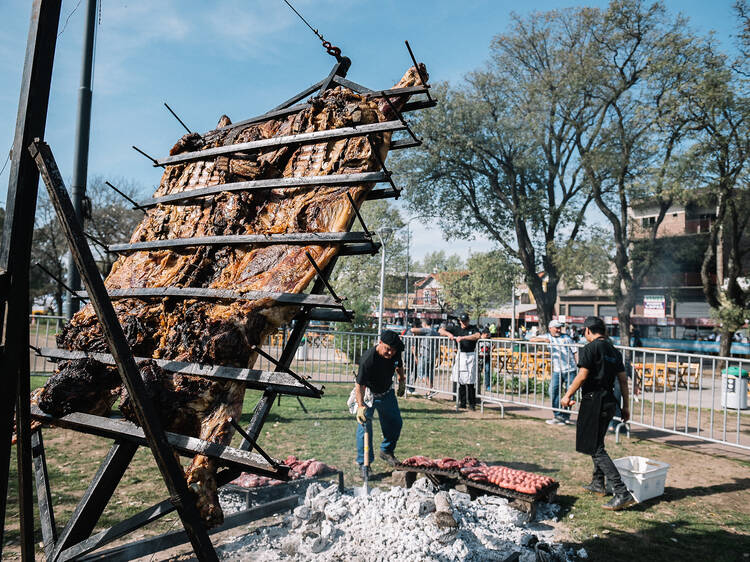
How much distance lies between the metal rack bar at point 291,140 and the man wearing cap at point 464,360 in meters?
8.88

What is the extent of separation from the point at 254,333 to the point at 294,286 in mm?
342

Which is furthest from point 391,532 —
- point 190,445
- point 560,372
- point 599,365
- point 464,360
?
point 464,360

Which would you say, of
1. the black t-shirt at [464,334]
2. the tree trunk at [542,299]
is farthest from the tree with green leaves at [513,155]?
the black t-shirt at [464,334]

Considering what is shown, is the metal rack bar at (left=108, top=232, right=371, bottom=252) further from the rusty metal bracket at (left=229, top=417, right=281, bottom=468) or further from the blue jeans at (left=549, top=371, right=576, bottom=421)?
the blue jeans at (left=549, top=371, right=576, bottom=421)

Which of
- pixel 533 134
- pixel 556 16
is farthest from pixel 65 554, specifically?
pixel 556 16

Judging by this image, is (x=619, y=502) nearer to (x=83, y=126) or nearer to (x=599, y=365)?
(x=599, y=365)

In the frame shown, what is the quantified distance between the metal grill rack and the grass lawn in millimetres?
2575

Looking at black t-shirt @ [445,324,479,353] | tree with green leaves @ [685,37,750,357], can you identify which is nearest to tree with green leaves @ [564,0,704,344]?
tree with green leaves @ [685,37,750,357]

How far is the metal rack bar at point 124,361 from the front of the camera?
2.16 meters

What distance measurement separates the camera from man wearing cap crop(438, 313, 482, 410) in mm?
11578

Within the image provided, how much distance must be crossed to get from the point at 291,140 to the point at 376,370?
13.3ft

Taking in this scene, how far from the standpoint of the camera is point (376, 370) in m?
6.56

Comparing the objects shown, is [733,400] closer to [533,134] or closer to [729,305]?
[729,305]

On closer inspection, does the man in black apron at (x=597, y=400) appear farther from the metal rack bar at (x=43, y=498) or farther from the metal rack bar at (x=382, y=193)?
the metal rack bar at (x=43, y=498)
